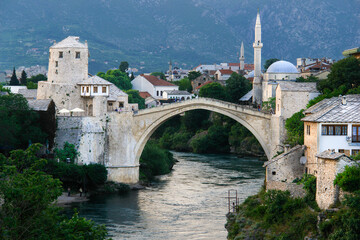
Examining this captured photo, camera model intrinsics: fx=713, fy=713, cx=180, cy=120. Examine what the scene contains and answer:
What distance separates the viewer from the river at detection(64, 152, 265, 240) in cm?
4238

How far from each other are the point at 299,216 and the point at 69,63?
3252 cm

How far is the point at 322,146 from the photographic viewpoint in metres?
37.9

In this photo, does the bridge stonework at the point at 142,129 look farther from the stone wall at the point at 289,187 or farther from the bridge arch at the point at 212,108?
the stone wall at the point at 289,187

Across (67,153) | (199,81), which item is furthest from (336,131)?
(199,81)

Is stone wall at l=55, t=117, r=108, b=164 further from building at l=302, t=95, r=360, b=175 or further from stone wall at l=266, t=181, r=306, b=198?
building at l=302, t=95, r=360, b=175

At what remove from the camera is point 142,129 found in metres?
60.0

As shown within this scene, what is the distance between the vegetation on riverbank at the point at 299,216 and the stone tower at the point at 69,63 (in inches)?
992

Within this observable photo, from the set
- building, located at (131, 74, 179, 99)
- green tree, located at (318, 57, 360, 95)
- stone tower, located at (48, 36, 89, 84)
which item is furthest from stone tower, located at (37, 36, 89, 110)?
building, located at (131, 74, 179, 99)

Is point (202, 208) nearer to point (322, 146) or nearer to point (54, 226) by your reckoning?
point (322, 146)

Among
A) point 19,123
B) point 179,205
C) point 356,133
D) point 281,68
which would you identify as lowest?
point 179,205

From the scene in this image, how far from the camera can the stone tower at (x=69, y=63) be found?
200 ft

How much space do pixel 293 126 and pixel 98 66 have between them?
5310 inches

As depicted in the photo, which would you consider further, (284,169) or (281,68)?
(281,68)

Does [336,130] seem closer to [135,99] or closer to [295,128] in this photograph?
[295,128]
